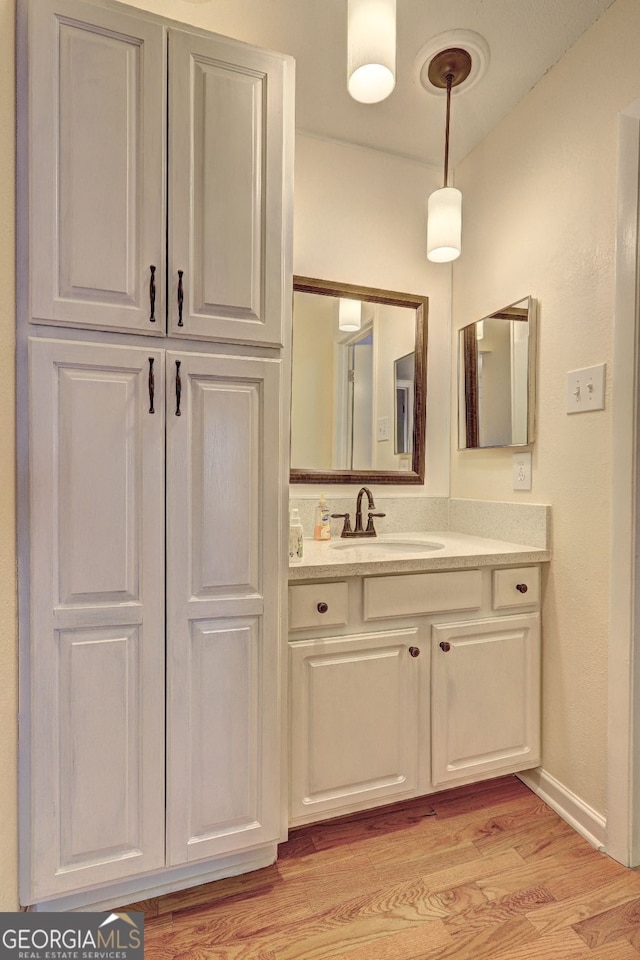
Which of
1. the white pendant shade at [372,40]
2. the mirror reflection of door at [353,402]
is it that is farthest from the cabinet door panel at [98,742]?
the white pendant shade at [372,40]

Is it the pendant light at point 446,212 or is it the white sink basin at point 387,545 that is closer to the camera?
the pendant light at point 446,212

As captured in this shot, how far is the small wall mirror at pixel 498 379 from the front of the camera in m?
1.85

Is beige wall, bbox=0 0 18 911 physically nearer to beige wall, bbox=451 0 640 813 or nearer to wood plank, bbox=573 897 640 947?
wood plank, bbox=573 897 640 947

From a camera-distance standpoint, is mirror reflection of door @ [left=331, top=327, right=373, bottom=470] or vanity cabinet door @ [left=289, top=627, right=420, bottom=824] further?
mirror reflection of door @ [left=331, top=327, right=373, bottom=470]

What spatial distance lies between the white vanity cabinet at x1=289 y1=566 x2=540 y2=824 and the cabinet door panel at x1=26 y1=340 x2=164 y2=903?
1.42ft

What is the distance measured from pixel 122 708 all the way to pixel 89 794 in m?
0.21

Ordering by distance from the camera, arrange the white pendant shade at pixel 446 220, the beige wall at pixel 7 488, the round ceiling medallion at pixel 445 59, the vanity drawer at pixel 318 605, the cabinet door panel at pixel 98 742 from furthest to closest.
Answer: the white pendant shade at pixel 446 220 → the round ceiling medallion at pixel 445 59 → the vanity drawer at pixel 318 605 → the cabinet door panel at pixel 98 742 → the beige wall at pixel 7 488

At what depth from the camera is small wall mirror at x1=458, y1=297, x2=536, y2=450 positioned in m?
1.85

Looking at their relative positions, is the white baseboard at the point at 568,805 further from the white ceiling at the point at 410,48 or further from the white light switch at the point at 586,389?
the white ceiling at the point at 410,48

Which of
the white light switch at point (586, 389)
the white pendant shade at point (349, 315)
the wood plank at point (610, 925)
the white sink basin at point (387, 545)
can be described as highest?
the white pendant shade at point (349, 315)

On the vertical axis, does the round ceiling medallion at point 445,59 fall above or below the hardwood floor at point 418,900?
above

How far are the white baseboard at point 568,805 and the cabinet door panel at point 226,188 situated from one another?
175 cm

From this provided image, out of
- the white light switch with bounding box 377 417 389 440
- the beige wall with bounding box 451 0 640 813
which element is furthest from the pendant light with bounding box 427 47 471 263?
the white light switch with bounding box 377 417 389 440

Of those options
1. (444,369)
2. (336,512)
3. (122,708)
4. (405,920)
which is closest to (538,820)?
(405,920)
